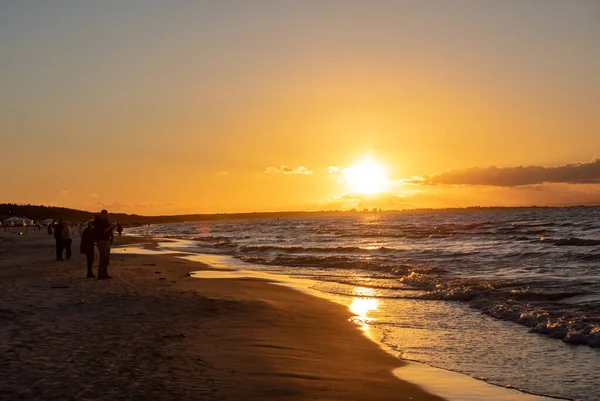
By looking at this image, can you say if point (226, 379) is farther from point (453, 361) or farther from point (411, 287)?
point (411, 287)

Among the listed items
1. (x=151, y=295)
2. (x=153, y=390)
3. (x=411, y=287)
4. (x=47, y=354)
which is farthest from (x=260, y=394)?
(x=411, y=287)

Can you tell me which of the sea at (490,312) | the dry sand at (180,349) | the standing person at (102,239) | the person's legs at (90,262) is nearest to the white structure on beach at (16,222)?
the sea at (490,312)

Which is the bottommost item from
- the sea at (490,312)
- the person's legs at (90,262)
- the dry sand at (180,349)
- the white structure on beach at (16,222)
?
the sea at (490,312)

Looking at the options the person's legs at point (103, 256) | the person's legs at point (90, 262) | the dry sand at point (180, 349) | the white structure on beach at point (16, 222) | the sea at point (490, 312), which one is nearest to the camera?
the dry sand at point (180, 349)

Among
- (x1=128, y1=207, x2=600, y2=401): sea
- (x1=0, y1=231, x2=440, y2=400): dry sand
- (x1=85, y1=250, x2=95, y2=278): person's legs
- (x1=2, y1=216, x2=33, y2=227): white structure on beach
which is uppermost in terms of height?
(x1=2, y1=216, x2=33, y2=227): white structure on beach

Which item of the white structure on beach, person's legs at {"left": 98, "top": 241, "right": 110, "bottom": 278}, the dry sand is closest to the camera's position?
the dry sand

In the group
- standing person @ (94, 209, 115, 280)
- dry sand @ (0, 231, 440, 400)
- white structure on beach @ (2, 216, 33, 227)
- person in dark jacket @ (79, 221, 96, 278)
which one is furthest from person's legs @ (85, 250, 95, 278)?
white structure on beach @ (2, 216, 33, 227)

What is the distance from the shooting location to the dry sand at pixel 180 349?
22.7ft

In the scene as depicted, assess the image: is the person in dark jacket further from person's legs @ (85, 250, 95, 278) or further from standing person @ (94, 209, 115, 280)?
standing person @ (94, 209, 115, 280)

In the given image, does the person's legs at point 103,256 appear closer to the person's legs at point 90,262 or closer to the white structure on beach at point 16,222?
the person's legs at point 90,262

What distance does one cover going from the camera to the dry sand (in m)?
6.91

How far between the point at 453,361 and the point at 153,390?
16.8ft

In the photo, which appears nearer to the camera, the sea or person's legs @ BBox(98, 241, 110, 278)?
the sea

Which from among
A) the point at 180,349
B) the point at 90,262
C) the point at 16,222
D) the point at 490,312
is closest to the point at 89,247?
the point at 90,262
